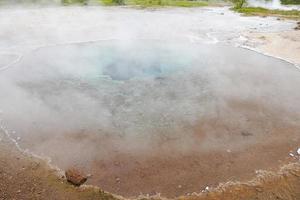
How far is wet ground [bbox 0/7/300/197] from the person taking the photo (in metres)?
8.88

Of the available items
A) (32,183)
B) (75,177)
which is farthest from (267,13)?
(32,183)

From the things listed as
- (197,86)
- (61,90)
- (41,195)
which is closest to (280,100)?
(197,86)

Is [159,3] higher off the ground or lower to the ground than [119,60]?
higher

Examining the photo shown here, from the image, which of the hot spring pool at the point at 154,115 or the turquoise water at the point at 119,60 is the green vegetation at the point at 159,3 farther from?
the hot spring pool at the point at 154,115

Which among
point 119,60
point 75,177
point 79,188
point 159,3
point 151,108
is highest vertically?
point 159,3

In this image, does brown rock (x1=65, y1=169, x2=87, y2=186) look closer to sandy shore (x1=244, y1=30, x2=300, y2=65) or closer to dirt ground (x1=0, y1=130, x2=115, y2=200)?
dirt ground (x1=0, y1=130, x2=115, y2=200)

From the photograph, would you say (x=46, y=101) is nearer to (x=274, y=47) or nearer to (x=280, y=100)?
(x=280, y=100)

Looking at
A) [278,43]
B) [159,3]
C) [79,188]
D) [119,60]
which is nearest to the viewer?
[79,188]

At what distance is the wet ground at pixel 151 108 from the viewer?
29.1 feet

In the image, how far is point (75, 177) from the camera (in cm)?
808

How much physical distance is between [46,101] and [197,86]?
566 centimetres

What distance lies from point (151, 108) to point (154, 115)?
49cm

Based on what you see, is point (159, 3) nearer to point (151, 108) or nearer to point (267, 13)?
point (267, 13)

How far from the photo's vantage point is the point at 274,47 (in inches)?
766
